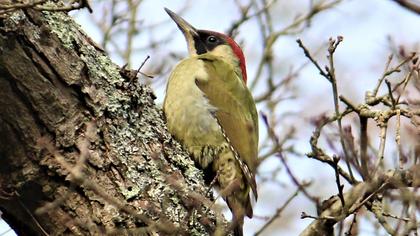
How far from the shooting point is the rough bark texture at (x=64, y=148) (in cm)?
285

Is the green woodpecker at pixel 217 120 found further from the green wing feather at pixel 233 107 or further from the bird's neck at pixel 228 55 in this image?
the bird's neck at pixel 228 55

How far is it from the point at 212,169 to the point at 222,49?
1506 millimetres

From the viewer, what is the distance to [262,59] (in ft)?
21.6

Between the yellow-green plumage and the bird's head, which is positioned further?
the bird's head

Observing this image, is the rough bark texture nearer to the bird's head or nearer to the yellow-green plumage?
the yellow-green plumage

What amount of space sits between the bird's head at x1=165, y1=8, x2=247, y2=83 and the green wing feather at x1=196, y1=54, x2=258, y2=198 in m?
0.42

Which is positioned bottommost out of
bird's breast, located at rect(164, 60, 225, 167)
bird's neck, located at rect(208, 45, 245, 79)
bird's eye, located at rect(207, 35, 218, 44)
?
bird's breast, located at rect(164, 60, 225, 167)

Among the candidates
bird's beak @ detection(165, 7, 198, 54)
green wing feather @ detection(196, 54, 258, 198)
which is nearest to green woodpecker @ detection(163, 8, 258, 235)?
green wing feather @ detection(196, 54, 258, 198)

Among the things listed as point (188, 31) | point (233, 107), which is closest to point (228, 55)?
point (188, 31)

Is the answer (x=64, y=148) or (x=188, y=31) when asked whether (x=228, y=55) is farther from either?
(x=64, y=148)

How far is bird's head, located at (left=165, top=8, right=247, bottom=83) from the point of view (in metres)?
5.47

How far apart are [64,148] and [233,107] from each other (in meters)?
1.88

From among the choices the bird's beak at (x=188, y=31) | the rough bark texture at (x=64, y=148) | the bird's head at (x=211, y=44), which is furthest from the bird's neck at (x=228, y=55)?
the rough bark texture at (x=64, y=148)

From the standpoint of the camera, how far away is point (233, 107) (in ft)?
15.2
